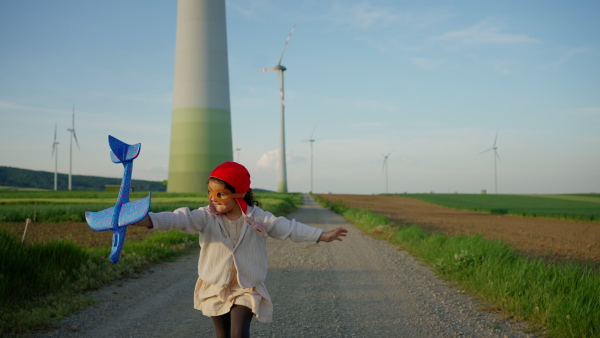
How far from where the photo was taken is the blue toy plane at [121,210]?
2986mm

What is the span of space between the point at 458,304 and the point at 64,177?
109105mm

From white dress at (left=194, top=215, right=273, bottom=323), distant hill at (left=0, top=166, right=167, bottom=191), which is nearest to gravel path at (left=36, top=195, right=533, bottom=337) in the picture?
white dress at (left=194, top=215, right=273, bottom=323)

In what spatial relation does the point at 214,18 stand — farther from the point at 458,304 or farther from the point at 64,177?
the point at 64,177

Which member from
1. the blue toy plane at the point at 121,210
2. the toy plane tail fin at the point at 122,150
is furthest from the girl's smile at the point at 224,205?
the toy plane tail fin at the point at 122,150

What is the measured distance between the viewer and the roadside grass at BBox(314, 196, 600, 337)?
488 centimetres

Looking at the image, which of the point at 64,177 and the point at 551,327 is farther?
the point at 64,177

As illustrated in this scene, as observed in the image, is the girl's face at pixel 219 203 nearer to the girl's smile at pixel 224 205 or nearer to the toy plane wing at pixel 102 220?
the girl's smile at pixel 224 205

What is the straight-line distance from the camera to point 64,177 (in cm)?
10262

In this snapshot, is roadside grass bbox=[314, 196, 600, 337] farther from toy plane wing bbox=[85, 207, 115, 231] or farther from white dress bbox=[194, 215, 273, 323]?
toy plane wing bbox=[85, 207, 115, 231]

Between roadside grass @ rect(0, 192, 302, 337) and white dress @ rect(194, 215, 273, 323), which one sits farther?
roadside grass @ rect(0, 192, 302, 337)

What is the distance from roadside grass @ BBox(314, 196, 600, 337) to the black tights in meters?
3.16

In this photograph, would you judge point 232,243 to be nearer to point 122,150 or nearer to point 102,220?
point 102,220

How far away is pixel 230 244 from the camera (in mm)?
3457

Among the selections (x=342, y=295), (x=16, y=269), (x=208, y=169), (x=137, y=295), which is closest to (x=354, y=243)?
(x=342, y=295)
